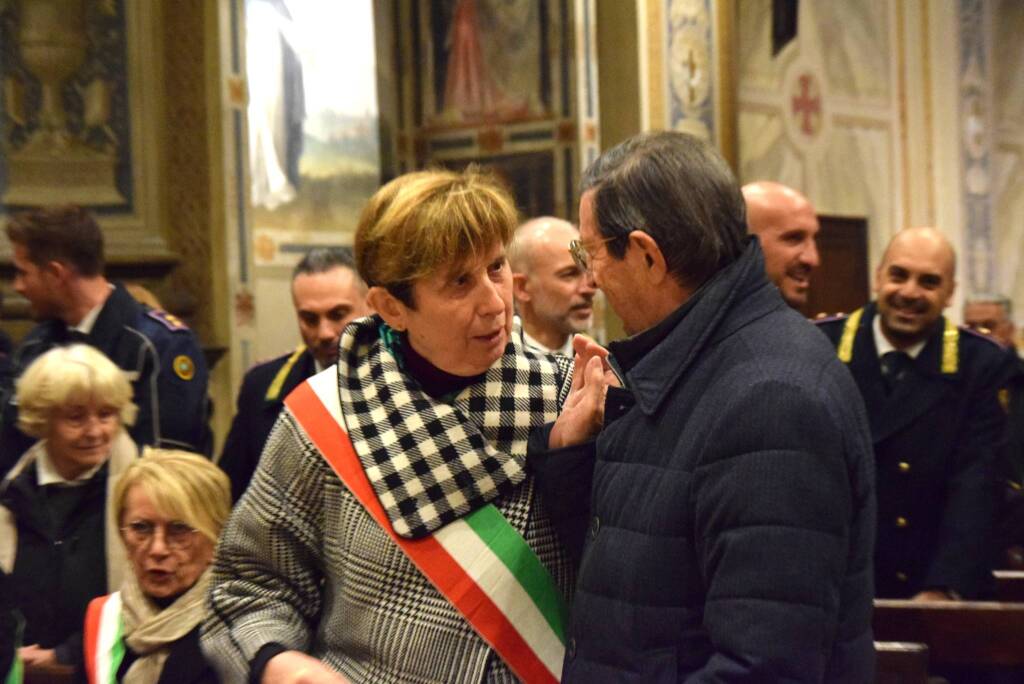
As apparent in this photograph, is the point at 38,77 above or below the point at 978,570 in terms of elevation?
above

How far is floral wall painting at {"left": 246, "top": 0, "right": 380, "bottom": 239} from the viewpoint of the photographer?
9.64 m

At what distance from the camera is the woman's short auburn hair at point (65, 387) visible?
3959mm

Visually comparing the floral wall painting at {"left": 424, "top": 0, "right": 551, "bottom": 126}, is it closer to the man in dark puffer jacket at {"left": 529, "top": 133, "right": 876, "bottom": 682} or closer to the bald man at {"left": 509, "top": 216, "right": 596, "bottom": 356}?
the bald man at {"left": 509, "top": 216, "right": 596, "bottom": 356}

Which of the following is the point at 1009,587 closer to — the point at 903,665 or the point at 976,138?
the point at 903,665

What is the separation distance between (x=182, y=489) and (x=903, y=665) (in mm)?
1669

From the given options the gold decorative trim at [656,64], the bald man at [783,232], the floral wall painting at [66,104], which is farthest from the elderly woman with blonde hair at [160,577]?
the gold decorative trim at [656,64]

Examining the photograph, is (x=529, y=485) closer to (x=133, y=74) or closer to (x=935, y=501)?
(x=935, y=501)

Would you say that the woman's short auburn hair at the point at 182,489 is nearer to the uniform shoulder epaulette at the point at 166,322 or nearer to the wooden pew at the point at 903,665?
the uniform shoulder epaulette at the point at 166,322

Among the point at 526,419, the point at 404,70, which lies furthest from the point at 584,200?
the point at 404,70

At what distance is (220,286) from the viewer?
789 centimetres

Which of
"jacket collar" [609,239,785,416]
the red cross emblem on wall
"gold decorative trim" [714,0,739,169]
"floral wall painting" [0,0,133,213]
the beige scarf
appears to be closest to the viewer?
"jacket collar" [609,239,785,416]

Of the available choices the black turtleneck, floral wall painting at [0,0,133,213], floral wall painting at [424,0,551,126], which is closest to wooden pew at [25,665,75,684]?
the black turtleneck

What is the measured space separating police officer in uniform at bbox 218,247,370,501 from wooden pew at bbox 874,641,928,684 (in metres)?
2.30

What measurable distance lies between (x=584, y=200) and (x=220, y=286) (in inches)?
235
